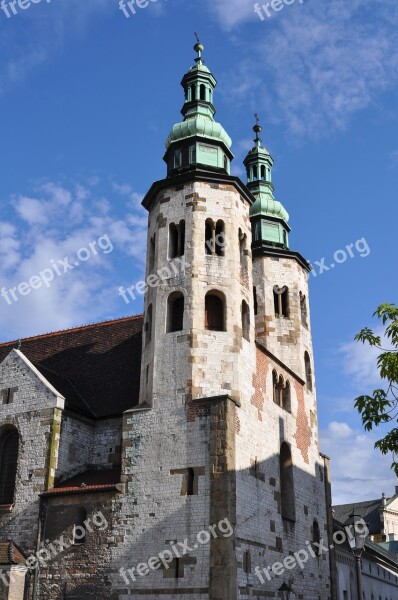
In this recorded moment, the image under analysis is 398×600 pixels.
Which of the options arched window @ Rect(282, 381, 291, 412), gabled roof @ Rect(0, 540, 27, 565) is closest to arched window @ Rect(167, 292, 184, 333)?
arched window @ Rect(282, 381, 291, 412)

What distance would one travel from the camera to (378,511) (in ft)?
224

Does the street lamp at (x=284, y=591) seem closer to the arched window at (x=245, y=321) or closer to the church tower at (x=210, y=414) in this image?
the church tower at (x=210, y=414)

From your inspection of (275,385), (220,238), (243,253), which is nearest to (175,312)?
(220,238)

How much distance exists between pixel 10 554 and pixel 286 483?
10715 mm

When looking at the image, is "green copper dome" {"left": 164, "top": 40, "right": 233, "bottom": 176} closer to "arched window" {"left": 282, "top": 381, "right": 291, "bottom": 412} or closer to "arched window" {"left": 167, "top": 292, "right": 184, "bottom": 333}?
"arched window" {"left": 167, "top": 292, "right": 184, "bottom": 333}

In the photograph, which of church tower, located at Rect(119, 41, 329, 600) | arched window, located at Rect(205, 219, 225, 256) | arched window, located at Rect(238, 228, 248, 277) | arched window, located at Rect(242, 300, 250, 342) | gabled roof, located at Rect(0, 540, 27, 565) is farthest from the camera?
arched window, located at Rect(238, 228, 248, 277)

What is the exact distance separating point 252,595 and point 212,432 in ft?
16.6

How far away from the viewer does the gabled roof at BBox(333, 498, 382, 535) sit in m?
67.1

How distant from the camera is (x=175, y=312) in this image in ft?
78.6

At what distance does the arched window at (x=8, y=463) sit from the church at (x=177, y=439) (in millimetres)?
59

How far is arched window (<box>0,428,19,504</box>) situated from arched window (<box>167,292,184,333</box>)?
7.06 meters

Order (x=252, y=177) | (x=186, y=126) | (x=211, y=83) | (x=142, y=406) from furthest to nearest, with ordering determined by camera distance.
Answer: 1. (x=252, y=177)
2. (x=211, y=83)
3. (x=186, y=126)
4. (x=142, y=406)

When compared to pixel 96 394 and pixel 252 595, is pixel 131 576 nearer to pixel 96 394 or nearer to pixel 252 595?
pixel 252 595

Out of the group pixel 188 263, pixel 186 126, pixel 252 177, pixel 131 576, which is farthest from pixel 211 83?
pixel 131 576
